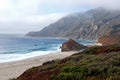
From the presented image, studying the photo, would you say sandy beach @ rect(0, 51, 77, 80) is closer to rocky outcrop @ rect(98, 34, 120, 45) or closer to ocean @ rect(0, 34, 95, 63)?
ocean @ rect(0, 34, 95, 63)

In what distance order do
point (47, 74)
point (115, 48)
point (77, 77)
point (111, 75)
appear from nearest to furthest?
1. point (111, 75)
2. point (77, 77)
3. point (47, 74)
4. point (115, 48)

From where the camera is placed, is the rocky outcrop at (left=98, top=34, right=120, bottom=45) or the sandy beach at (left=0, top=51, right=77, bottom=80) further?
the rocky outcrop at (left=98, top=34, right=120, bottom=45)

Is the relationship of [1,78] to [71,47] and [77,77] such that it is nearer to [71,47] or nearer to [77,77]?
[77,77]

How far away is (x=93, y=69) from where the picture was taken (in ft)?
42.8

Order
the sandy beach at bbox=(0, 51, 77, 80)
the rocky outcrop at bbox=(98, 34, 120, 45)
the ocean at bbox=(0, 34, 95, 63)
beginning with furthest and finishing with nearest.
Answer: the rocky outcrop at bbox=(98, 34, 120, 45), the ocean at bbox=(0, 34, 95, 63), the sandy beach at bbox=(0, 51, 77, 80)

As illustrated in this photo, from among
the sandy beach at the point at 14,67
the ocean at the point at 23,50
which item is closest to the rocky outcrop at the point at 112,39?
the ocean at the point at 23,50

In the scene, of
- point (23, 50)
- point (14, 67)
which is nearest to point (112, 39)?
point (23, 50)

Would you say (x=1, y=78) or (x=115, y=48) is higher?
(x=115, y=48)

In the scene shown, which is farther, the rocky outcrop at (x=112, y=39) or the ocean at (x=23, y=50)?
the rocky outcrop at (x=112, y=39)

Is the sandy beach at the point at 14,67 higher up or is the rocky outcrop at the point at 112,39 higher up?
the rocky outcrop at the point at 112,39

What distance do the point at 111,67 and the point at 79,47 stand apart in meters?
61.9

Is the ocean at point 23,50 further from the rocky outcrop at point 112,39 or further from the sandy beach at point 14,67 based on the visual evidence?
the rocky outcrop at point 112,39

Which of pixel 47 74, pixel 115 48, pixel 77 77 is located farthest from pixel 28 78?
pixel 115 48

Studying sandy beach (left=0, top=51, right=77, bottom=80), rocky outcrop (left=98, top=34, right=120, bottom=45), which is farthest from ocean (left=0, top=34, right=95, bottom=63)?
rocky outcrop (left=98, top=34, right=120, bottom=45)
